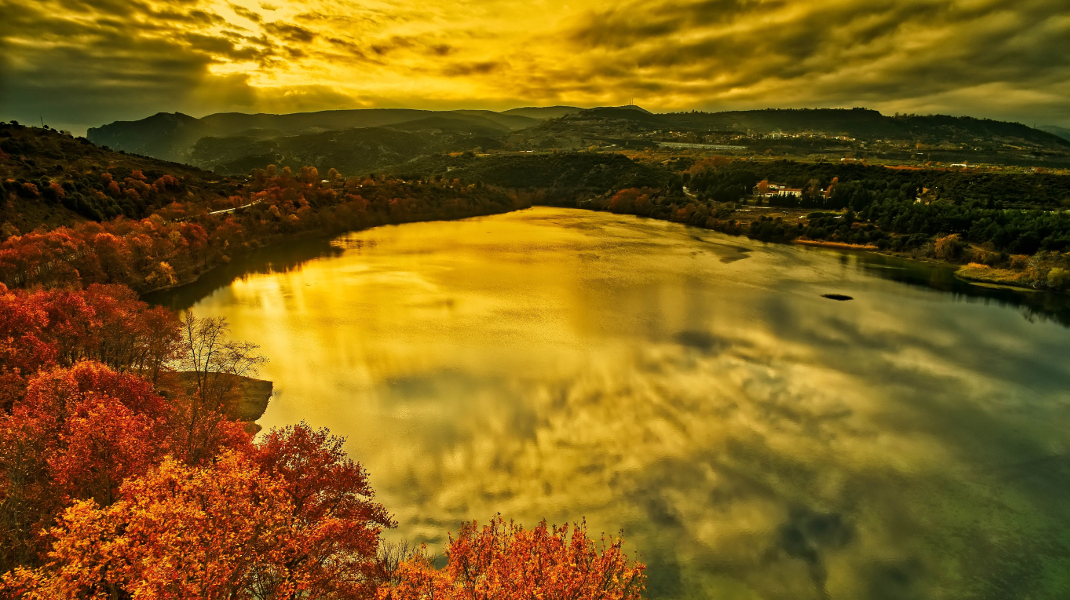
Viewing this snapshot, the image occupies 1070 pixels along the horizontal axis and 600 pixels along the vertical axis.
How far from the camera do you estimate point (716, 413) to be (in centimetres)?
2761

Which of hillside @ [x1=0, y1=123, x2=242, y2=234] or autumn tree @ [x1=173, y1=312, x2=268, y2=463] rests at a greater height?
hillside @ [x1=0, y1=123, x2=242, y2=234]

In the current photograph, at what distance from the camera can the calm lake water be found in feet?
61.9

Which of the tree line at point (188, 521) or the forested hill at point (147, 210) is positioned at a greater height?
the forested hill at point (147, 210)

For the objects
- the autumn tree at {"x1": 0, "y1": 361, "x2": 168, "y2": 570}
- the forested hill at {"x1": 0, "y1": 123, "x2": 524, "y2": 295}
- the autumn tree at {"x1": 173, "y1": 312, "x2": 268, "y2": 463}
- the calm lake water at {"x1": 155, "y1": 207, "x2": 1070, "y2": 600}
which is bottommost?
the calm lake water at {"x1": 155, "y1": 207, "x2": 1070, "y2": 600}

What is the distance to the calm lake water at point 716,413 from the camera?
18.9m

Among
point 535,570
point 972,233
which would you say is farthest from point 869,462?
point 972,233

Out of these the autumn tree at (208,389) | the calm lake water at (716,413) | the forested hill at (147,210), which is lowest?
the calm lake water at (716,413)

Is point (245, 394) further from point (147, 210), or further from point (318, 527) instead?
point (147, 210)

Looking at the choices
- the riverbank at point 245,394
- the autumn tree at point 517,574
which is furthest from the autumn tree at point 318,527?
the riverbank at point 245,394

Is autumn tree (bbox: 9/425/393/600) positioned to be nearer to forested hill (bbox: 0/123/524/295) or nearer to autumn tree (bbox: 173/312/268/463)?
autumn tree (bbox: 173/312/268/463)

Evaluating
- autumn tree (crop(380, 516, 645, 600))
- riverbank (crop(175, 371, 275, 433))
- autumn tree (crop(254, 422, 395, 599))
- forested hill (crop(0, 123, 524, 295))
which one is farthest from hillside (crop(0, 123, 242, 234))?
autumn tree (crop(380, 516, 645, 600))

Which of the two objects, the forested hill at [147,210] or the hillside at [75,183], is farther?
the hillside at [75,183]

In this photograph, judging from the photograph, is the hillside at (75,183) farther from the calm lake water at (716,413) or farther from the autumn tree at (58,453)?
the autumn tree at (58,453)

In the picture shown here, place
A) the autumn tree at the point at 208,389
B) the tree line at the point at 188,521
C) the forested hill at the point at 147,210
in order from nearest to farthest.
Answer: the tree line at the point at 188,521
the autumn tree at the point at 208,389
the forested hill at the point at 147,210
